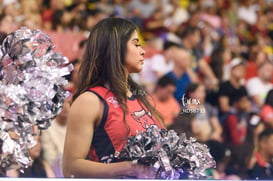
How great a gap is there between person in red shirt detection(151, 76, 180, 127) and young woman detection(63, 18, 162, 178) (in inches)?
4.3

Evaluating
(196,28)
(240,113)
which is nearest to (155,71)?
(240,113)

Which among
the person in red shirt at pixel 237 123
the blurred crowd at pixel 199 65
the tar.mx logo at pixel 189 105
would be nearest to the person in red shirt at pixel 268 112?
the blurred crowd at pixel 199 65

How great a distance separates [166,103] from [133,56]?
36cm

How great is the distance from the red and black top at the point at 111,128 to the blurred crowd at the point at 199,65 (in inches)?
7.0

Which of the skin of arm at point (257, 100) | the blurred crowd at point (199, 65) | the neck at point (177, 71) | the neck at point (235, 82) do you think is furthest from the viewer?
the neck at point (235, 82)

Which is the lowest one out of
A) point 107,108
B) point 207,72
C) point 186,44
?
point 107,108

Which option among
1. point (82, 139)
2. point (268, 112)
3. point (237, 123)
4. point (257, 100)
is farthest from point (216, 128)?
point (82, 139)

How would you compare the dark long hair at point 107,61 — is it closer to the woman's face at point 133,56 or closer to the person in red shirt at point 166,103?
the woman's face at point 133,56

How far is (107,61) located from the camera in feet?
10.4

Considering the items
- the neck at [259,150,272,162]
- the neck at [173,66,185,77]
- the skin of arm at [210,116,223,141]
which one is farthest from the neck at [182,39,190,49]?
the neck at [259,150,272,162]

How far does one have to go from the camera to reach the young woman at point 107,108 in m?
3.01

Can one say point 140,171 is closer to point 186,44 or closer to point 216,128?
point 216,128

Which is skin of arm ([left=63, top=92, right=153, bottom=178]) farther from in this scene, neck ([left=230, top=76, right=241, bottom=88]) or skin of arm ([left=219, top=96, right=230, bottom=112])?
neck ([left=230, top=76, right=241, bottom=88])

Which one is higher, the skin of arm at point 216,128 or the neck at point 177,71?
the neck at point 177,71
